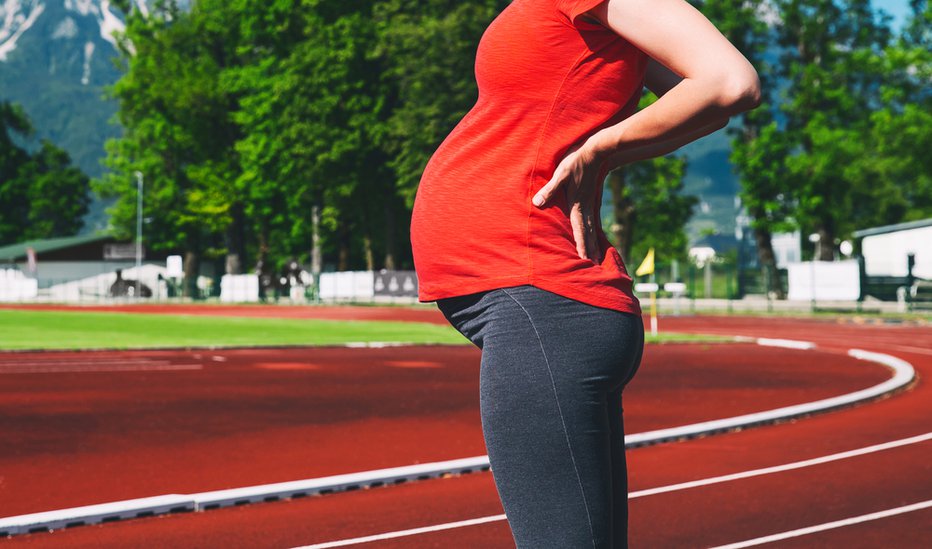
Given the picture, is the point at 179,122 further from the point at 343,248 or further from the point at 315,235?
the point at 315,235

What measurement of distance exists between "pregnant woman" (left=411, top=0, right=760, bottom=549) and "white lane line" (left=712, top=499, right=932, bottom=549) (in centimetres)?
365

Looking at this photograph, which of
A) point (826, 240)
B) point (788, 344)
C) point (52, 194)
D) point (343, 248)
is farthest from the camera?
point (52, 194)

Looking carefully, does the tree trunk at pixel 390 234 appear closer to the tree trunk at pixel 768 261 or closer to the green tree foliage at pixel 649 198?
the green tree foliage at pixel 649 198

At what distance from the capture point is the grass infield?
73.4 ft

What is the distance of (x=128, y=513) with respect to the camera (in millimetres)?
6012

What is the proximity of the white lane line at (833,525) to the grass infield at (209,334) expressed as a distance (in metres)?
16.1

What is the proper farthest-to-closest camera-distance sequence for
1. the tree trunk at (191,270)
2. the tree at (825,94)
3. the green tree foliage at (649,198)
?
the tree trunk at (191,270) < the green tree foliage at (649,198) < the tree at (825,94)

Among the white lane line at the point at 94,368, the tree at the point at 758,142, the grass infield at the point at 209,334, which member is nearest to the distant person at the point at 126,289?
the grass infield at the point at 209,334

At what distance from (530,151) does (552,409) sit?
462 millimetres

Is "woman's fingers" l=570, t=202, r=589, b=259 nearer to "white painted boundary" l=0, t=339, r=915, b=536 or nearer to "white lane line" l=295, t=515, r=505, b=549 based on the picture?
"white lane line" l=295, t=515, r=505, b=549

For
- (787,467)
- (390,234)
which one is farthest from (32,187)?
(787,467)

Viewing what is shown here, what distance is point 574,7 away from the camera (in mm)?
1923

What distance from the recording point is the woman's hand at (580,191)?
1.95 m

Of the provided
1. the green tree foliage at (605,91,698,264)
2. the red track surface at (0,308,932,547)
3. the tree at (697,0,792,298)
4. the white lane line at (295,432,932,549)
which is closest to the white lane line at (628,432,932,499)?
the white lane line at (295,432,932,549)
